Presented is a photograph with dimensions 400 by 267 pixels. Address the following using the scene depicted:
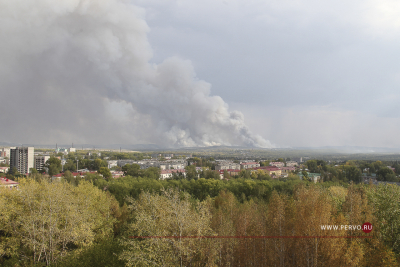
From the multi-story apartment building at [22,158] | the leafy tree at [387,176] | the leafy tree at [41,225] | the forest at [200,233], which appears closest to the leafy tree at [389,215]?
the forest at [200,233]

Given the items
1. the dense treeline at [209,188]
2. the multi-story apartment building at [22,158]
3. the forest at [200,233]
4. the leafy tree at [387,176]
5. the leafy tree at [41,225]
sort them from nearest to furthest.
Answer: the forest at [200,233] → the leafy tree at [41,225] → the dense treeline at [209,188] → the leafy tree at [387,176] → the multi-story apartment building at [22,158]

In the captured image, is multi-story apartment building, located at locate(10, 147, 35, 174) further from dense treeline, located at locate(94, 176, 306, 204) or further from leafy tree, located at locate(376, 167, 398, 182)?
leafy tree, located at locate(376, 167, 398, 182)

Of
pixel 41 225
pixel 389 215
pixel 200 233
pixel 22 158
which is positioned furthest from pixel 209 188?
pixel 22 158

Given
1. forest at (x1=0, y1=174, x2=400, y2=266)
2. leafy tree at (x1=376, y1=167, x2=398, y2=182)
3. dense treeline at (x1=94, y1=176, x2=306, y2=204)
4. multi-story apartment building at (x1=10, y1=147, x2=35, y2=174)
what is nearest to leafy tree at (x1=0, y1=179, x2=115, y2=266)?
forest at (x1=0, y1=174, x2=400, y2=266)

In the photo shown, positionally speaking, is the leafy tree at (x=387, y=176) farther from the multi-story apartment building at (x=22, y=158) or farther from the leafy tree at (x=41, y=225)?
the multi-story apartment building at (x=22, y=158)

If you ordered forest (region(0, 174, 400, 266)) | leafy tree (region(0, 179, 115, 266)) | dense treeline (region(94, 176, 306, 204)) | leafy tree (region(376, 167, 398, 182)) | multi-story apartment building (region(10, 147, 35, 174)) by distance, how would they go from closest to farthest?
forest (region(0, 174, 400, 266)), leafy tree (region(0, 179, 115, 266)), dense treeline (region(94, 176, 306, 204)), leafy tree (region(376, 167, 398, 182)), multi-story apartment building (region(10, 147, 35, 174))

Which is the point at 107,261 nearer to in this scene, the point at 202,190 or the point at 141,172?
the point at 202,190

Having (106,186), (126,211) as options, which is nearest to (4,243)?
(126,211)

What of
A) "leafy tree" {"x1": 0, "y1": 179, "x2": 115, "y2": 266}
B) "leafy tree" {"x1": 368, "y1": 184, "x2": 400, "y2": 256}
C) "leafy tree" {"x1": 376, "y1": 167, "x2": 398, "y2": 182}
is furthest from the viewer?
"leafy tree" {"x1": 376, "y1": 167, "x2": 398, "y2": 182}

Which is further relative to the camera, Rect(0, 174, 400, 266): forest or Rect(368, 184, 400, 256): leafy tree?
Rect(368, 184, 400, 256): leafy tree

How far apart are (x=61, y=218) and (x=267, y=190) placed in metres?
29.5

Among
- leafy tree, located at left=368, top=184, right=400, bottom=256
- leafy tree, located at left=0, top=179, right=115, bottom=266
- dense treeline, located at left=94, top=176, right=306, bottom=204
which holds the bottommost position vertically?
dense treeline, located at left=94, top=176, right=306, bottom=204

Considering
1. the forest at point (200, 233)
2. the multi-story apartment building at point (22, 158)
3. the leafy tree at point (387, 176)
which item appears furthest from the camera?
the multi-story apartment building at point (22, 158)

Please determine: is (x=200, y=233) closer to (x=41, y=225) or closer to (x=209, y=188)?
(x=41, y=225)
